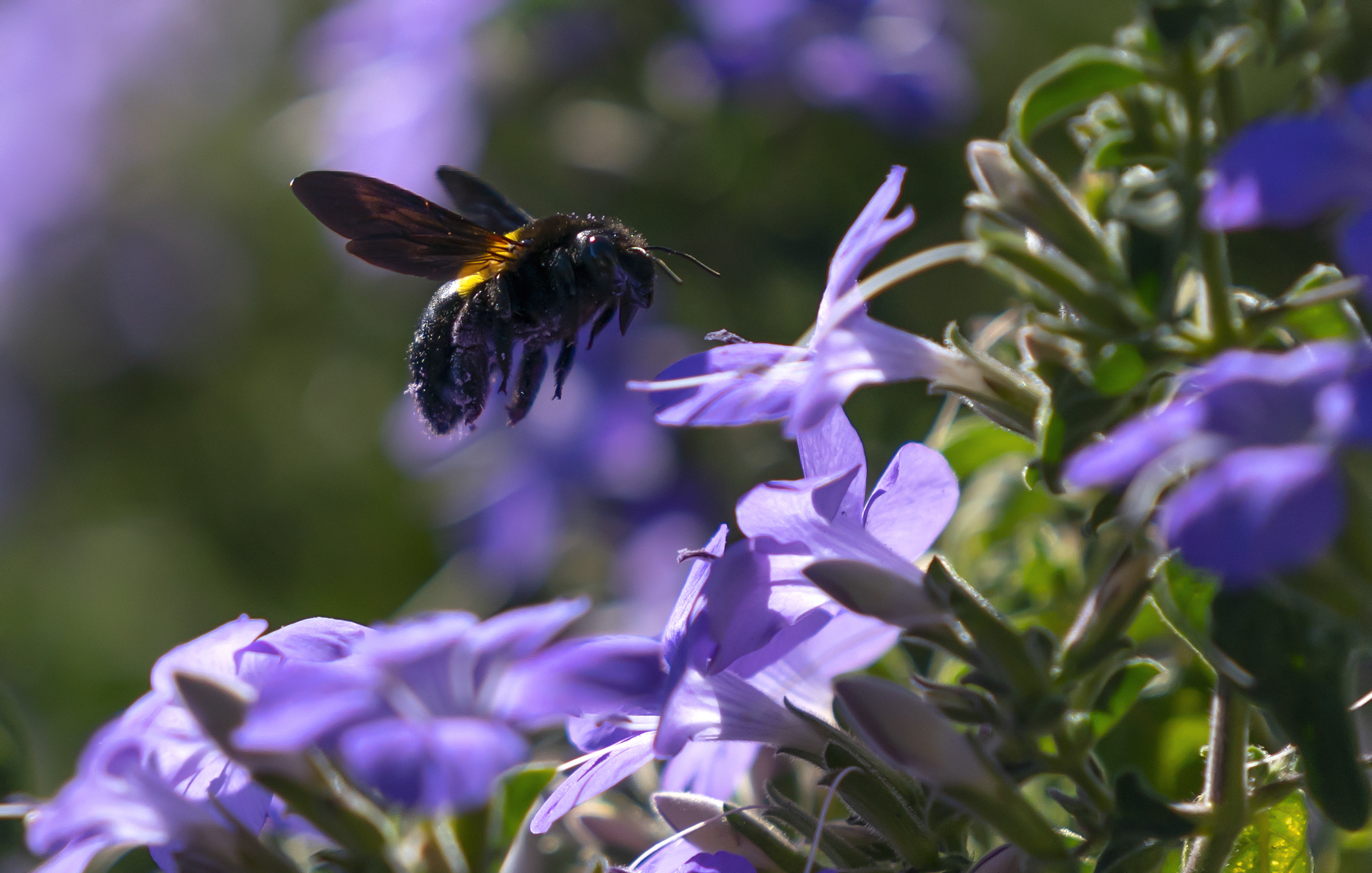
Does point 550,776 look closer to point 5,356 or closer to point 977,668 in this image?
point 977,668

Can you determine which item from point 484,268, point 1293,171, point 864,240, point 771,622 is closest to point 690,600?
point 771,622

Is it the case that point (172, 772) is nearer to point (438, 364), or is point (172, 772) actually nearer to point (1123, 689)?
point (438, 364)

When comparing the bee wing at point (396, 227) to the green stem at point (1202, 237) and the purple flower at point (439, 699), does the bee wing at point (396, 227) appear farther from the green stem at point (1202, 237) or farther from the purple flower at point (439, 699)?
the green stem at point (1202, 237)

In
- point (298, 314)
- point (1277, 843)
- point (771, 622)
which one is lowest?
point (1277, 843)

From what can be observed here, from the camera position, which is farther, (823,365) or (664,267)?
(664,267)

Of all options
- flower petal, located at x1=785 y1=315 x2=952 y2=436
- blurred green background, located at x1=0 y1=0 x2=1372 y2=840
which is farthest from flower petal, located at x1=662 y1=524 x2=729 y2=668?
blurred green background, located at x1=0 y1=0 x2=1372 y2=840

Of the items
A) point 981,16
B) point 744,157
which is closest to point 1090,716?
point 744,157

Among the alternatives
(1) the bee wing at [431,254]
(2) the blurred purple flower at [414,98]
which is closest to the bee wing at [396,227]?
(1) the bee wing at [431,254]
